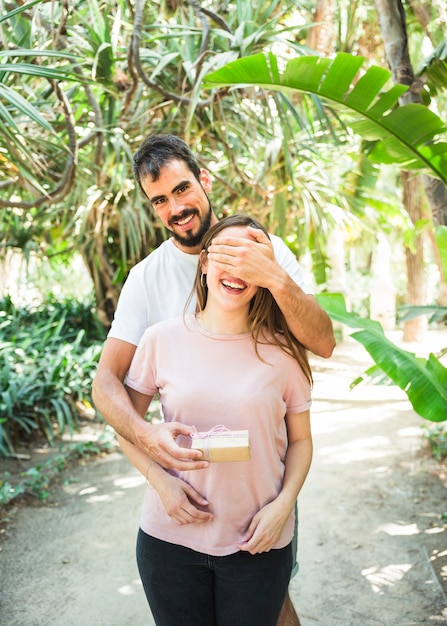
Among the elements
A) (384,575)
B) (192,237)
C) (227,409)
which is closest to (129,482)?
(384,575)

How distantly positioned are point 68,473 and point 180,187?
3.98 meters

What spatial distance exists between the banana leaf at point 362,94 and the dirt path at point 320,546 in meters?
2.35

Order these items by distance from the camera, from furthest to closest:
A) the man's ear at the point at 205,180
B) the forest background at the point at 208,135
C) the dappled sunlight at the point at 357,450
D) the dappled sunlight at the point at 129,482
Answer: the dappled sunlight at the point at 357,450, the dappled sunlight at the point at 129,482, the forest background at the point at 208,135, the man's ear at the point at 205,180

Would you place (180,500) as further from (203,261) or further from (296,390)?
(203,261)

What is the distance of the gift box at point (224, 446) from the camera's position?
1.49 meters

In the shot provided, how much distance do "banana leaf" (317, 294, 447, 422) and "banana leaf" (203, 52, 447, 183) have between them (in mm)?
968

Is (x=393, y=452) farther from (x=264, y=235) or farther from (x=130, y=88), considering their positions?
(x=264, y=235)

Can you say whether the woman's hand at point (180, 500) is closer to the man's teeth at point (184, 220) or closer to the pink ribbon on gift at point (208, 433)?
the pink ribbon on gift at point (208, 433)

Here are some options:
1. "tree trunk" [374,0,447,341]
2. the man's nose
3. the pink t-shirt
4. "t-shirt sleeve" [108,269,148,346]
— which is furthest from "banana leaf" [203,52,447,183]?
the pink t-shirt

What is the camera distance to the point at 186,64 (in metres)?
4.24

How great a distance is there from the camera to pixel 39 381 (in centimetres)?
638

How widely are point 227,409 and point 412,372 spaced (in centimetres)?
143

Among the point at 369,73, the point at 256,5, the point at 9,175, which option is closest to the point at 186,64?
the point at 256,5

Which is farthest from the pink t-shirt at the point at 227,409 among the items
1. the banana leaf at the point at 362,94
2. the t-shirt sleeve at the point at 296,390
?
the banana leaf at the point at 362,94
